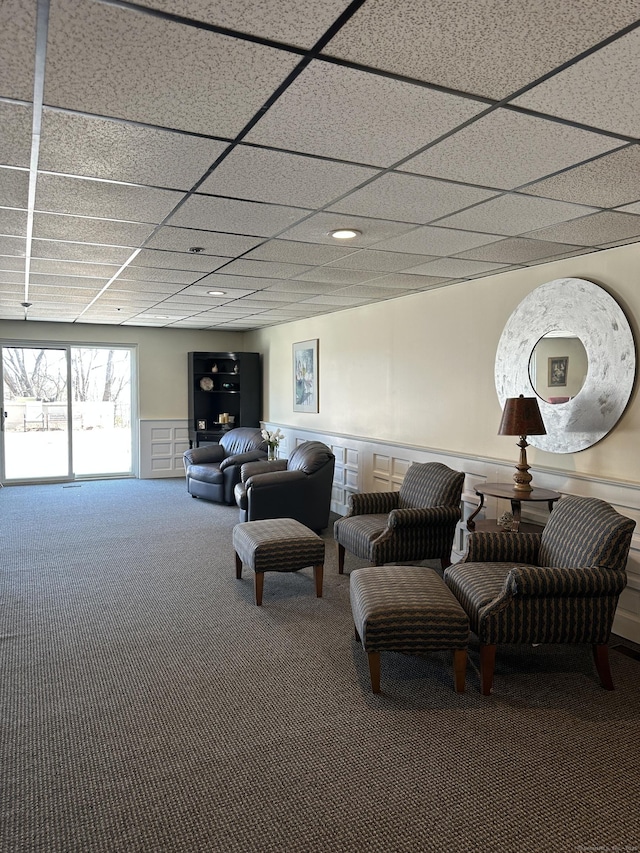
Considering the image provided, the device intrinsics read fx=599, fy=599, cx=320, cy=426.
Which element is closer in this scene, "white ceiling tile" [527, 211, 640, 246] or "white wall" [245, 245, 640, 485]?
"white ceiling tile" [527, 211, 640, 246]

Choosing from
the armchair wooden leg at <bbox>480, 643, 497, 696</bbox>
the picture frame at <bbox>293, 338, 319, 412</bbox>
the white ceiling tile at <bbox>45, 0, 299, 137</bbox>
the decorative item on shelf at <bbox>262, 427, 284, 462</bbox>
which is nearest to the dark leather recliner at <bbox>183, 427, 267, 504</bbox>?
the decorative item on shelf at <bbox>262, 427, 284, 462</bbox>

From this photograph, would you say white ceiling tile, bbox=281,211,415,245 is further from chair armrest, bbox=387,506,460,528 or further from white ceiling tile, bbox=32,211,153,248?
chair armrest, bbox=387,506,460,528

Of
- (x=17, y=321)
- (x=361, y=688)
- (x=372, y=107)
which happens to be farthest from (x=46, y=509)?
(x=372, y=107)

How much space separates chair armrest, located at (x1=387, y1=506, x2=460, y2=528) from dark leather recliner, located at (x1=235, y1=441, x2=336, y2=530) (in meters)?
1.77

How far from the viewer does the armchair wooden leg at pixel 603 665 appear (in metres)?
3.03

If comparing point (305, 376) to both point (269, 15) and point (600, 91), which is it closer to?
point (600, 91)

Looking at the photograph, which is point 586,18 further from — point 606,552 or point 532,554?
point 532,554

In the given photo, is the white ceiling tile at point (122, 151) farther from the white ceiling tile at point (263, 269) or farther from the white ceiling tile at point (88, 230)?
the white ceiling tile at point (263, 269)

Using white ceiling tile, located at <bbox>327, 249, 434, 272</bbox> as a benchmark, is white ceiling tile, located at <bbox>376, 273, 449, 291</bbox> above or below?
above

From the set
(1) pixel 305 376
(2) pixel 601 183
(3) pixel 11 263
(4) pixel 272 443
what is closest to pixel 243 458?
(4) pixel 272 443

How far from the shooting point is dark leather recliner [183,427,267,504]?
24.6 ft

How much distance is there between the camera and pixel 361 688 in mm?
3035

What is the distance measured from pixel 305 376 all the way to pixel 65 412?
3.82 meters

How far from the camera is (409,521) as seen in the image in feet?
14.1
